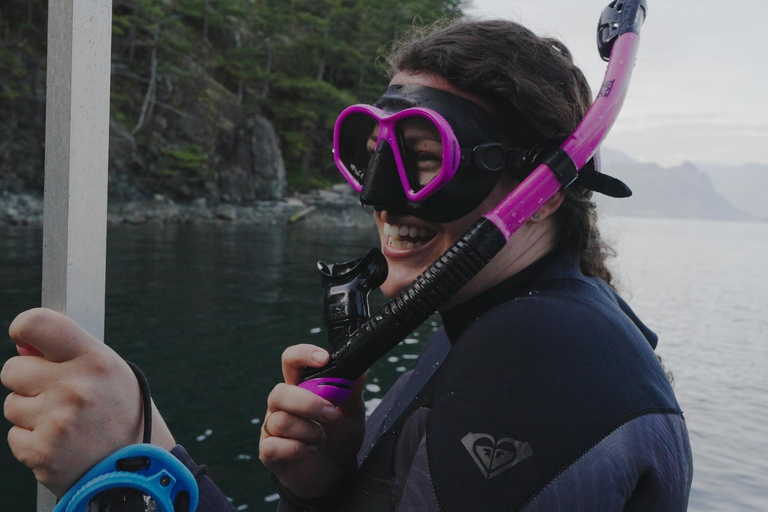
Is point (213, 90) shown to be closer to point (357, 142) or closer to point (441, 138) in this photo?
point (357, 142)

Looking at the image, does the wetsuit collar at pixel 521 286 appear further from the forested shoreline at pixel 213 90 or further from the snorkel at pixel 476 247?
the forested shoreline at pixel 213 90

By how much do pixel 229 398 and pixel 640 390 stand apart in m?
5.49

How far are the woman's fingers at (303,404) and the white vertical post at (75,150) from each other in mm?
520

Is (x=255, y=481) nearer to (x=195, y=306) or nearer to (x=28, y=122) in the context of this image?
(x=195, y=306)

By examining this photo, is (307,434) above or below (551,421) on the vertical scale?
below

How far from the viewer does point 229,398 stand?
6199mm

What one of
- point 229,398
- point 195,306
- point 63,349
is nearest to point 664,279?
point 195,306

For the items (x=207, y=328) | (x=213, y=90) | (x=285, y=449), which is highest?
(x=285, y=449)

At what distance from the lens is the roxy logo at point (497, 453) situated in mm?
1074

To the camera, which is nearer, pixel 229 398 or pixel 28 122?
pixel 229 398

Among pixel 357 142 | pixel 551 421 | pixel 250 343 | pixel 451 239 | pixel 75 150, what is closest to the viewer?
pixel 75 150

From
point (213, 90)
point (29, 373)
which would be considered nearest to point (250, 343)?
→ point (29, 373)

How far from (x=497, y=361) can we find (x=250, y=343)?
750 centimetres

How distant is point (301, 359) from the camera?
58.9 inches
